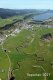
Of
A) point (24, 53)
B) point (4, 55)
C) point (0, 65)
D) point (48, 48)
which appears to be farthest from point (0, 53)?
point (48, 48)

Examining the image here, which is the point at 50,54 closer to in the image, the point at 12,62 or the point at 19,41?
the point at 12,62

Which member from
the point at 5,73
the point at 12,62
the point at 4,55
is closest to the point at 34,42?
the point at 4,55

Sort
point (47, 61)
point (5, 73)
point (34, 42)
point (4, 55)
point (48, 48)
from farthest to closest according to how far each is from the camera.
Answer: point (34, 42), point (48, 48), point (4, 55), point (47, 61), point (5, 73)

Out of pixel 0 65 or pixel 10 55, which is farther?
pixel 10 55

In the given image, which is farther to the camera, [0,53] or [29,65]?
[0,53]

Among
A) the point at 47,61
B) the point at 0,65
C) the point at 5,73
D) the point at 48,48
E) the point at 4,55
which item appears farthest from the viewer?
the point at 48,48

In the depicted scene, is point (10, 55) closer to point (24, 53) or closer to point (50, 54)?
point (24, 53)
